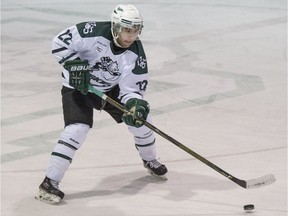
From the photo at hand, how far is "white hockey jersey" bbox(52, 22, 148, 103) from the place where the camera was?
13.3ft

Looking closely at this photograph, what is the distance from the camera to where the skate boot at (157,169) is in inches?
172

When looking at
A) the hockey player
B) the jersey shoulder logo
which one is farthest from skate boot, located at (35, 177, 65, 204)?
the jersey shoulder logo

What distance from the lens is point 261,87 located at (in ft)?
20.1

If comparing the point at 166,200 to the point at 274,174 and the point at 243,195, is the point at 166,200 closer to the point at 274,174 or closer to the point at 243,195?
the point at 243,195

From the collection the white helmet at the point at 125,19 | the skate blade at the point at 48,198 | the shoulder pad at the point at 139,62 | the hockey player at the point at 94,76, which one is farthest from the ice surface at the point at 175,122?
the white helmet at the point at 125,19

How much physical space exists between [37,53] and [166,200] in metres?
3.67

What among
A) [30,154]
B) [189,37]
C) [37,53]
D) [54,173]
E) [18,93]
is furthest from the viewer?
[189,37]

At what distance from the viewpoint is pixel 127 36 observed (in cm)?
399

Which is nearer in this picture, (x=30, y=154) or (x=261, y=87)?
(x=30, y=154)

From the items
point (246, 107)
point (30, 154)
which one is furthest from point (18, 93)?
point (246, 107)

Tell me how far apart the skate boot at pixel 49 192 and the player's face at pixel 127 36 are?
0.83m

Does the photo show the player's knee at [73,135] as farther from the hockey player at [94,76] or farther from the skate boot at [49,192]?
the skate boot at [49,192]

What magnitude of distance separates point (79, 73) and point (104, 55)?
22 cm

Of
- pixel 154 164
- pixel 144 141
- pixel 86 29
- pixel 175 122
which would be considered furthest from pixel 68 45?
pixel 175 122
